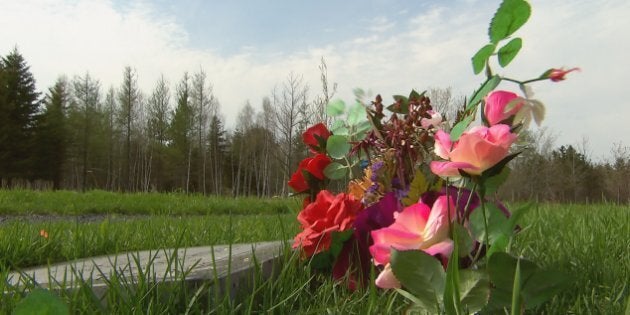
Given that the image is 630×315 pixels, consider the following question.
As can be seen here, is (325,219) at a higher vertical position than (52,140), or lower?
lower

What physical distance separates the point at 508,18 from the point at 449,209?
356 millimetres

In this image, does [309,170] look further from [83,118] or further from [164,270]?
[83,118]

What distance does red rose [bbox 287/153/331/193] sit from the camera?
5.57 ft

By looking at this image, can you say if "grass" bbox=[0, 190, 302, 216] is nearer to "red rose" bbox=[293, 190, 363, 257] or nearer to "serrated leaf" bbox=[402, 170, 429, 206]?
"red rose" bbox=[293, 190, 363, 257]

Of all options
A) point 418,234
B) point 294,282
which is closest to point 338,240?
point 294,282

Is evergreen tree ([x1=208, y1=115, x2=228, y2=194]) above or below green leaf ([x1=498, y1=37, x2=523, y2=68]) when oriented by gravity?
above

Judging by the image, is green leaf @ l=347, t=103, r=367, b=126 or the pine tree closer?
green leaf @ l=347, t=103, r=367, b=126

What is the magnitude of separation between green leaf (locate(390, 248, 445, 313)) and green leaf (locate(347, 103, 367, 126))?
26.4 inches

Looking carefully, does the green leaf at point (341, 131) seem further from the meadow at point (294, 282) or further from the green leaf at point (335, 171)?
the meadow at point (294, 282)

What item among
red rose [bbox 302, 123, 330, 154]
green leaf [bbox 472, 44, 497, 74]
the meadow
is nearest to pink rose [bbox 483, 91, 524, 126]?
green leaf [bbox 472, 44, 497, 74]

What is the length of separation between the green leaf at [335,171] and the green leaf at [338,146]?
0.09m

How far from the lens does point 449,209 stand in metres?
0.93

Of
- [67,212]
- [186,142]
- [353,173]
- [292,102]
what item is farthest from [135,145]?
[353,173]

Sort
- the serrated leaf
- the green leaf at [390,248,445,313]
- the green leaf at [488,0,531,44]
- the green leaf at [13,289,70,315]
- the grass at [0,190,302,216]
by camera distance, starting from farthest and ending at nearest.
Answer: the grass at [0,190,302,216] → the serrated leaf → the green leaf at [390,248,445,313] → the green leaf at [488,0,531,44] → the green leaf at [13,289,70,315]
